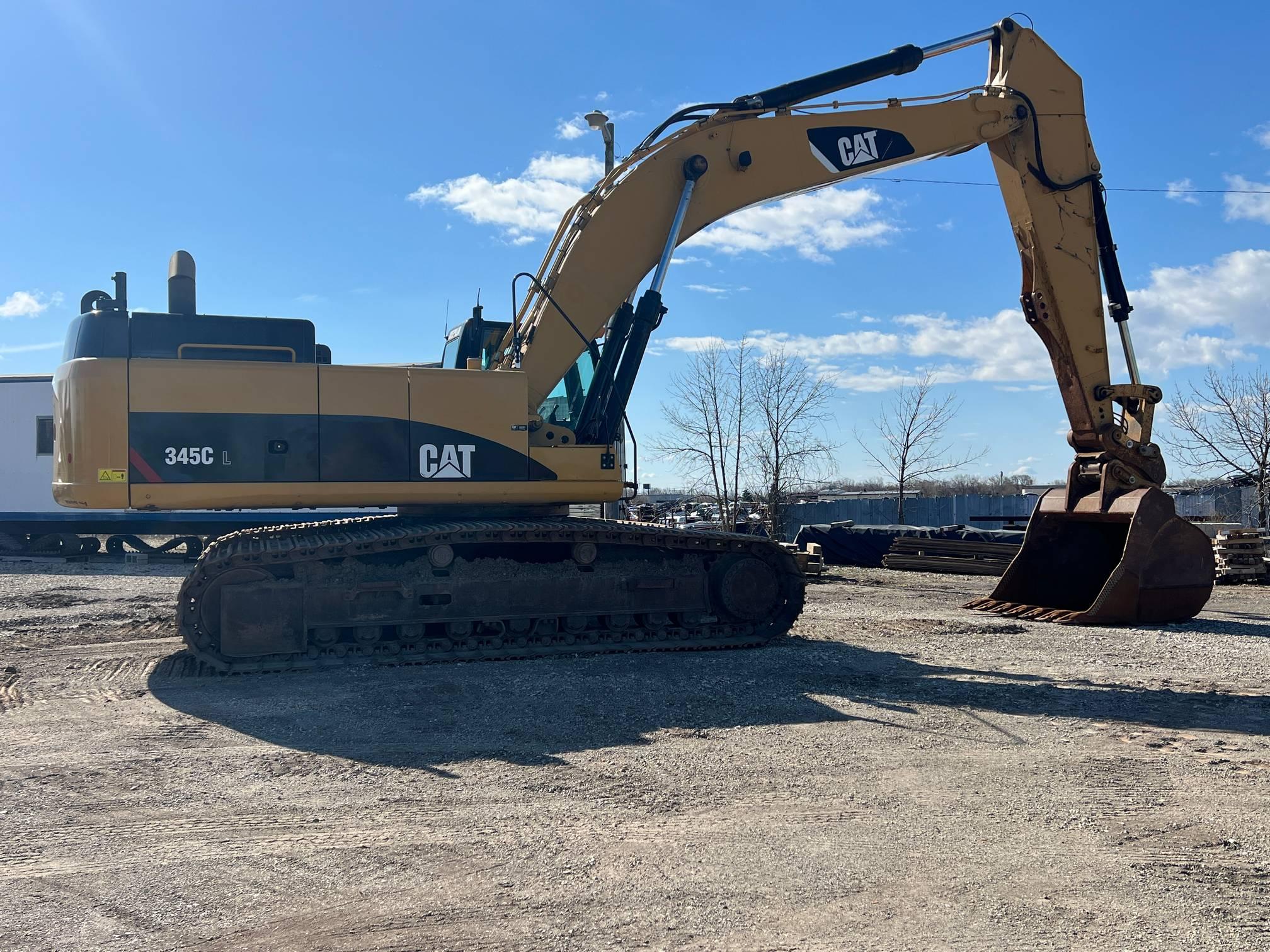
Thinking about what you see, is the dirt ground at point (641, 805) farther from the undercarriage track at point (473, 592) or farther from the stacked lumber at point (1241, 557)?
the stacked lumber at point (1241, 557)

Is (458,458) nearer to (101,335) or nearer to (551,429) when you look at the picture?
(551,429)

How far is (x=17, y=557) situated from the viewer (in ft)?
73.3

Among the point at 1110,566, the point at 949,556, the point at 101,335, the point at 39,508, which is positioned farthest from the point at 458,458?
the point at 39,508

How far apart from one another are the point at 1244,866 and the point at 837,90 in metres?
Answer: 8.03

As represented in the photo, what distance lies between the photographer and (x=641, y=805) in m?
4.89

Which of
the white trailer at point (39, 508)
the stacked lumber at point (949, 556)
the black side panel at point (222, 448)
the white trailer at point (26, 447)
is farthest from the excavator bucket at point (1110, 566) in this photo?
the white trailer at point (26, 447)

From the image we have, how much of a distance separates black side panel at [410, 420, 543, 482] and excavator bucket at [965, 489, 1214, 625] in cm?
627

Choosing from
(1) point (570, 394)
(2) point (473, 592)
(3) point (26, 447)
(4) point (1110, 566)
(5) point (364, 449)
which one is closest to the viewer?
(5) point (364, 449)

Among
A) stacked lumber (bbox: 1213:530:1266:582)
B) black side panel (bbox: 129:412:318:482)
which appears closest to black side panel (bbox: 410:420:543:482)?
black side panel (bbox: 129:412:318:482)

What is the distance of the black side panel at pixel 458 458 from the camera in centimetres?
868

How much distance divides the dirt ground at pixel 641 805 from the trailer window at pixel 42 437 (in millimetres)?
16873

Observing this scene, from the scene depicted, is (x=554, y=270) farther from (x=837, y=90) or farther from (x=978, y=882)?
(x=978, y=882)

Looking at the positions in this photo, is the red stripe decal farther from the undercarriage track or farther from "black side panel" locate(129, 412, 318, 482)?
the undercarriage track

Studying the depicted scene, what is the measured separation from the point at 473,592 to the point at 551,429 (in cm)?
168
